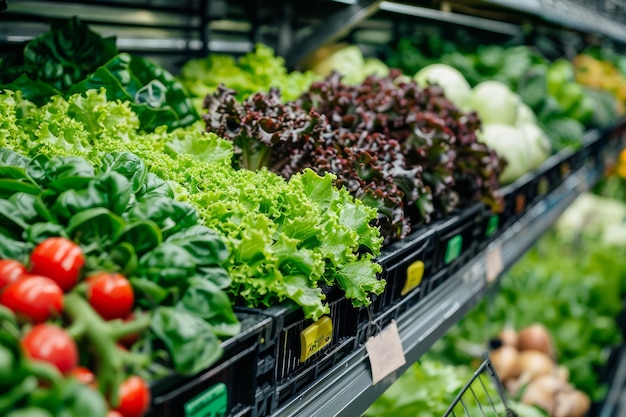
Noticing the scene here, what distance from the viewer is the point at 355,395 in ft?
4.06

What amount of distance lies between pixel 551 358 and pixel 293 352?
7.50 feet

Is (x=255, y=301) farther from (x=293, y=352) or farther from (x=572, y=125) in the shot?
(x=572, y=125)

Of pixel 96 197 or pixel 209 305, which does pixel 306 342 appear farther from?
pixel 96 197

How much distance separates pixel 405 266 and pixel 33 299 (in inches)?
38.7

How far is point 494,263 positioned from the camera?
215 cm

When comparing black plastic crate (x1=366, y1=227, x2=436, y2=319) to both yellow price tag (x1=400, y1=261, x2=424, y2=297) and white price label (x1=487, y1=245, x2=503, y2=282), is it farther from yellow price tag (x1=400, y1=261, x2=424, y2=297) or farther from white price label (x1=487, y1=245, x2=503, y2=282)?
white price label (x1=487, y1=245, x2=503, y2=282)

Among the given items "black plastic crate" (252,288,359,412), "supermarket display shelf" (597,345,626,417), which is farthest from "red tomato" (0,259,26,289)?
"supermarket display shelf" (597,345,626,417)

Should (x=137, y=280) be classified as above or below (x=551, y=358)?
above

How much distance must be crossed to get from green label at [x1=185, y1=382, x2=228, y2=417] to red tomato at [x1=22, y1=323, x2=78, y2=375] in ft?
0.71

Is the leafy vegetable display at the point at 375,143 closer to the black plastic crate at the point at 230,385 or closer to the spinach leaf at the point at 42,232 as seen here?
the black plastic crate at the point at 230,385

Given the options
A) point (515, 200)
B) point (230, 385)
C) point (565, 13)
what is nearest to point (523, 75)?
point (565, 13)

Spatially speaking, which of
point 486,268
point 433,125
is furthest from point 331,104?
point 486,268

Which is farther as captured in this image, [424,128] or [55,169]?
[424,128]

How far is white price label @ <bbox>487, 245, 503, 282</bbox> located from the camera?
2096mm
